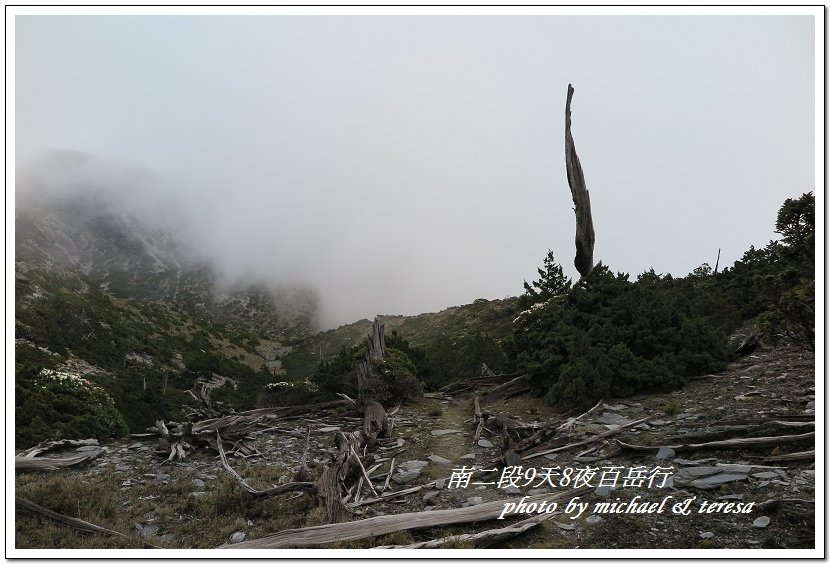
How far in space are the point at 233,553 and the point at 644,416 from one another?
26.4 feet

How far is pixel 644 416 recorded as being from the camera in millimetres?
8984

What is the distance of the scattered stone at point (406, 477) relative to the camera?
291 inches

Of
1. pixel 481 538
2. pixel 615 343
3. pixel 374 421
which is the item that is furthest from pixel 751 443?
pixel 374 421

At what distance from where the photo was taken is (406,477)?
7.50m

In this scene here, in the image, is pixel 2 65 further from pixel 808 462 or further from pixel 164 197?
pixel 164 197

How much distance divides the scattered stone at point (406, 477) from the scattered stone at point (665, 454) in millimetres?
3938

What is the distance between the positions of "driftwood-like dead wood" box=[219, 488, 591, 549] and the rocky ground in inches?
4.2

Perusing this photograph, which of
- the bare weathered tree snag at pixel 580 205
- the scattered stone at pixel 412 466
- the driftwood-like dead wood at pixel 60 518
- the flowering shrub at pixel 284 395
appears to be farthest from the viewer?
the bare weathered tree snag at pixel 580 205

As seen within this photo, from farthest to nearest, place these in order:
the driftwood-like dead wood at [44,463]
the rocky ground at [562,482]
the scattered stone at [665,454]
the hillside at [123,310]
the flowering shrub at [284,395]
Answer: the hillside at [123,310] → the flowering shrub at [284,395] → the driftwood-like dead wood at [44,463] → the scattered stone at [665,454] → the rocky ground at [562,482]

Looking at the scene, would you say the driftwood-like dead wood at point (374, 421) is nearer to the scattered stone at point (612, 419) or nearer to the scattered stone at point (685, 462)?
the scattered stone at point (612, 419)

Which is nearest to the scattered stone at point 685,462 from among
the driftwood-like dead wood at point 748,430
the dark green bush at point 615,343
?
the driftwood-like dead wood at point 748,430

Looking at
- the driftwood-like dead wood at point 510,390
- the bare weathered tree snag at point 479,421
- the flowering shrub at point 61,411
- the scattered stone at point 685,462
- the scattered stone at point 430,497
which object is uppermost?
the flowering shrub at point 61,411

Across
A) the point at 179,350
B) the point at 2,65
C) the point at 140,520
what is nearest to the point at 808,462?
the point at 140,520

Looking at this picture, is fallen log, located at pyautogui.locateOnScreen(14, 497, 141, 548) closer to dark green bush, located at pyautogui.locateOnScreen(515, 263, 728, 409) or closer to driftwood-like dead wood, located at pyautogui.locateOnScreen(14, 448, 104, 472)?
driftwood-like dead wood, located at pyautogui.locateOnScreen(14, 448, 104, 472)
